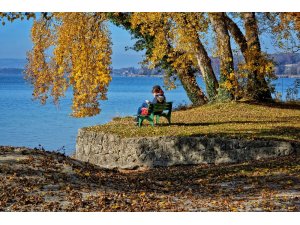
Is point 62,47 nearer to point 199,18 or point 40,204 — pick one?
point 199,18

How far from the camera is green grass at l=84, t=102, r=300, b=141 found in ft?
51.4

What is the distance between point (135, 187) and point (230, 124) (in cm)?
729

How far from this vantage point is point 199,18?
18.1 metres

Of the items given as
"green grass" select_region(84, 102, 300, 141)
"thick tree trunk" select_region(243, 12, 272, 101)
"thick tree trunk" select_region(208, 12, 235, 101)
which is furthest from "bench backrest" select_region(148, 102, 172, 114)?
"thick tree trunk" select_region(243, 12, 272, 101)

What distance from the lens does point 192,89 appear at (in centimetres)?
2405

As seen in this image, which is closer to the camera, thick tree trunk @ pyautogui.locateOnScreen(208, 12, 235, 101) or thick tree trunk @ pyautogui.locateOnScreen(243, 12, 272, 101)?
thick tree trunk @ pyautogui.locateOnScreen(208, 12, 235, 101)

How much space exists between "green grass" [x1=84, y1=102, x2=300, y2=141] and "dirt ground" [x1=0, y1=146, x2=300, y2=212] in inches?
104

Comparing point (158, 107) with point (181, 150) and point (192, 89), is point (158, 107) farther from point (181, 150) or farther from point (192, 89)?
point (192, 89)

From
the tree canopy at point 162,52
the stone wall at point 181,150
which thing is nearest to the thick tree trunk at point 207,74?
the tree canopy at point 162,52

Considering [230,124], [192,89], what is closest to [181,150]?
[230,124]

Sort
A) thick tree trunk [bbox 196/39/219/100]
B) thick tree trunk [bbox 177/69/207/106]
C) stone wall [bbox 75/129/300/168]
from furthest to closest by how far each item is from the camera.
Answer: thick tree trunk [bbox 177/69/207/106] → thick tree trunk [bbox 196/39/219/100] → stone wall [bbox 75/129/300/168]

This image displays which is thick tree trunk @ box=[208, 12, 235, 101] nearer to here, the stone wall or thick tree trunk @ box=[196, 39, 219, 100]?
thick tree trunk @ box=[196, 39, 219, 100]

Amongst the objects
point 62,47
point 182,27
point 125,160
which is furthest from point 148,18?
point 125,160
